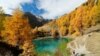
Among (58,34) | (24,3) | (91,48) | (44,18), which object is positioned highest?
(24,3)

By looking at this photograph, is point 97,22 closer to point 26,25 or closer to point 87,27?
point 87,27

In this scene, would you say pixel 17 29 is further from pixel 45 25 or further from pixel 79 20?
pixel 79 20

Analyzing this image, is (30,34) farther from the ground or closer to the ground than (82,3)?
closer to the ground

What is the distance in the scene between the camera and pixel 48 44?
417 centimetres

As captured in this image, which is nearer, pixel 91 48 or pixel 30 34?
pixel 91 48

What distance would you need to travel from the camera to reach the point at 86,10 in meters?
4.28

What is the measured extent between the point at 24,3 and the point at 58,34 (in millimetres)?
835

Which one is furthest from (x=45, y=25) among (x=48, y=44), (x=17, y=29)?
(x=17, y=29)

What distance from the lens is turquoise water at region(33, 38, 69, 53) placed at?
13.7ft

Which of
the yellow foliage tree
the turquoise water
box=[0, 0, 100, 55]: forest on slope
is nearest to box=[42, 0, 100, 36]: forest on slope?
box=[0, 0, 100, 55]: forest on slope

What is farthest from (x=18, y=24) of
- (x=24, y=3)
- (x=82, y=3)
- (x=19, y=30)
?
(x=82, y=3)

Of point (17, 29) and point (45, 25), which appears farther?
point (17, 29)

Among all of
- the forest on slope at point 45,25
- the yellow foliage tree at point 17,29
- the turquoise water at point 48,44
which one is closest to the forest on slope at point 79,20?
the forest on slope at point 45,25

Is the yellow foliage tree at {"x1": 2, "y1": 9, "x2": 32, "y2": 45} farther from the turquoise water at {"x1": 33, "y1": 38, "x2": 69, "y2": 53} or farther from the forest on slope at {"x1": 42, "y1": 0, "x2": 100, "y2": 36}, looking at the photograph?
the forest on slope at {"x1": 42, "y1": 0, "x2": 100, "y2": 36}
